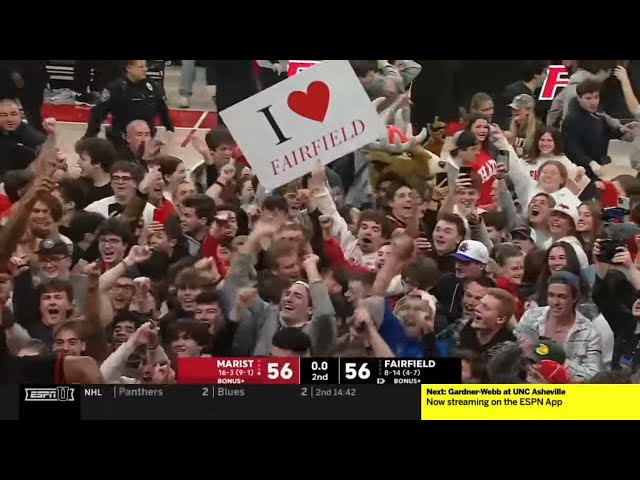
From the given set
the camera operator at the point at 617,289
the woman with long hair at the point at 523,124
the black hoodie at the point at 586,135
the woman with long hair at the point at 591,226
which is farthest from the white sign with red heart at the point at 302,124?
the camera operator at the point at 617,289

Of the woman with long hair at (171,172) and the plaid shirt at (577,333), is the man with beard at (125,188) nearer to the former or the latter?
the woman with long hair at (171,172)

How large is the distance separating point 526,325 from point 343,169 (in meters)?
1.07

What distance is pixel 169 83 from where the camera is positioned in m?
5.12

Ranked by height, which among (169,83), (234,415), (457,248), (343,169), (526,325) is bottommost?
(234,415)

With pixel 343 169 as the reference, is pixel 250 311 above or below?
below

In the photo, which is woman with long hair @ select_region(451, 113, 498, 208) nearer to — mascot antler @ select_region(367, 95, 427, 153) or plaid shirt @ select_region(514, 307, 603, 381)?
mascot antler @ select_region(367, 95, 427, 153)

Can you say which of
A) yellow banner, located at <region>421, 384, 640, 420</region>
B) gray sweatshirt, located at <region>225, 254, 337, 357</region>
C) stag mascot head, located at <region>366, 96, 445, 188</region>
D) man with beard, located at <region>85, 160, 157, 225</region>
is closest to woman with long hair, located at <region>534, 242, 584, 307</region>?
yellow banner, located at <region>421, 384, 640, 420</region>

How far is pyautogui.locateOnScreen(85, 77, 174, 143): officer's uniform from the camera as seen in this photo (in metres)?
5.12

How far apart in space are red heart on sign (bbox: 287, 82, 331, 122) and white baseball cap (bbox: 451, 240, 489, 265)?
841 mm

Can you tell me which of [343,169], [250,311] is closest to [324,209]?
[343,169]

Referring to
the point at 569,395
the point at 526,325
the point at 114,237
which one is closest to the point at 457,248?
the point at 526,325

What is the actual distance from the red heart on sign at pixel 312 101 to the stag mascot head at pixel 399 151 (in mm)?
227

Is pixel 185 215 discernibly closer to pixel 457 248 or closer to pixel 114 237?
pixel 114 237

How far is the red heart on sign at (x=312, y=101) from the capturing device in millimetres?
5113
